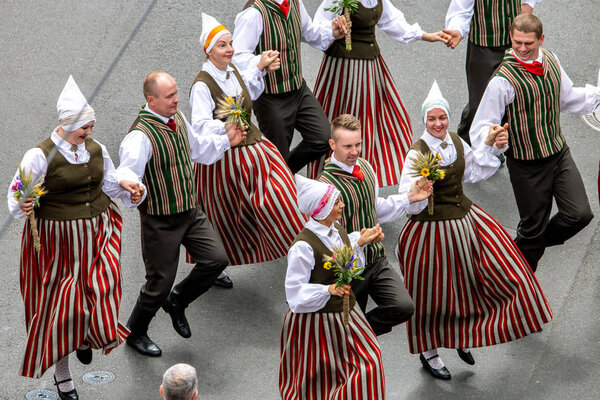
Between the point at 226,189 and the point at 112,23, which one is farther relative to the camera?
the point at 112,23

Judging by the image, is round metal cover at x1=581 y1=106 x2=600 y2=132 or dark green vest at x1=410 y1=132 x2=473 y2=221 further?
round metal cover at x1=581 y1=106 x2=600 y2=132

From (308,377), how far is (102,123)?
11.7 feet

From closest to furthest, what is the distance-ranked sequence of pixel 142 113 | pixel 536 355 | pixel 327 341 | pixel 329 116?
pixel 327 341 < pixel 142 113 < pixel 536 355 < pixel 329 116

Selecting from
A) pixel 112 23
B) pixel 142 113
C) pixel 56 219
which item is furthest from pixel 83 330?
pixel 112 23

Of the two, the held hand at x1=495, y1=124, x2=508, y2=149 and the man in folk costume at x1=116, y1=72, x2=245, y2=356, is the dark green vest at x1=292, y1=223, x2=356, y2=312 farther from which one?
the held hand at x1=495, y1=124, x2=508, y2=149

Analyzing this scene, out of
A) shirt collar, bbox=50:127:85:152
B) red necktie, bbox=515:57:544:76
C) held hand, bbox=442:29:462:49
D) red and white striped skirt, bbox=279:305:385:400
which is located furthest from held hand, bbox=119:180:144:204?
held hand, bbox=442:29:462:49

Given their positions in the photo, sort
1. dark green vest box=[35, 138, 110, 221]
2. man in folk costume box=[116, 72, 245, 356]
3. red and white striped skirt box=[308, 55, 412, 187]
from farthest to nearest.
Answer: red and white striped skirt box=[308, 55, 412, 187] → man in folk costume box=[116, 72, 245, 356] → dark green vest box=[35, 138, 110, 221]

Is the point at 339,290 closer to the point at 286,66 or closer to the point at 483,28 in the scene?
the point at 286,66

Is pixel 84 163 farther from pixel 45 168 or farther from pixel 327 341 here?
pixel 327 341

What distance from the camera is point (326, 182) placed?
6777 millimetres

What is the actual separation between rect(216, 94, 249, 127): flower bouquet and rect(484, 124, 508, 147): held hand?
1.50 meters

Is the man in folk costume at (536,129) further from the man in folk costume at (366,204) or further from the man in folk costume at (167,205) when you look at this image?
the man in folk costume at (167,205)

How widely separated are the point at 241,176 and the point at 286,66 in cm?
93

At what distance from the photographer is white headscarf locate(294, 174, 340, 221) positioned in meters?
6.40
